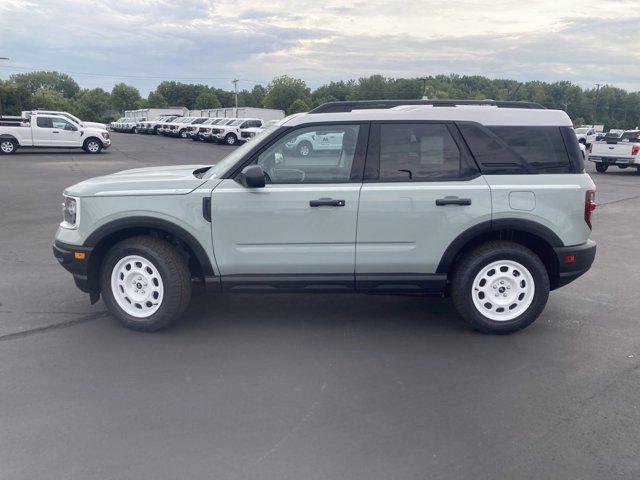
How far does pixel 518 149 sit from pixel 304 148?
1.83m

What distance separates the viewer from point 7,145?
2688cm

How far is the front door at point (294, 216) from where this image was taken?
17.2 ft

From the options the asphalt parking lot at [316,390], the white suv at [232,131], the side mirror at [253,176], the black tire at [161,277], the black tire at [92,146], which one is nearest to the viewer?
the asphalt parking lot at [316,390]

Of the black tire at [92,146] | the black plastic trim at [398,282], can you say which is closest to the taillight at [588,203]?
the black plastic trim at [398,282]

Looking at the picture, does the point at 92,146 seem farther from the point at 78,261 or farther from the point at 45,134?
the point at 78,261

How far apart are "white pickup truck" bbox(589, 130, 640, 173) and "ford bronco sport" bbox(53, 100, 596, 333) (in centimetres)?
2010

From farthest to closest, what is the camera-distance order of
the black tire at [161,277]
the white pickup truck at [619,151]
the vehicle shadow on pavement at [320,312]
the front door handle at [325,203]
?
the white pickup truck at [619,151], the vehicle shadow on pavement at [320,312], the black tire at [161,277], the front door handle at [325,203]

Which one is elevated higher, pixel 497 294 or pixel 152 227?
pixel 152 227

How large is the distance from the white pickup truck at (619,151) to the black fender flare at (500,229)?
20381mm

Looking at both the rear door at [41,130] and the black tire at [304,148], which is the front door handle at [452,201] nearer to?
the black tire at [304,148]

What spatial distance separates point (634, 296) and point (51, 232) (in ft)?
27.2

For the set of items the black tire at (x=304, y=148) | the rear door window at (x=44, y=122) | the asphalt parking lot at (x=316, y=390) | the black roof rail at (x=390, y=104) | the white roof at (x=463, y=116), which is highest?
the rear door window at (x=44, y=122)

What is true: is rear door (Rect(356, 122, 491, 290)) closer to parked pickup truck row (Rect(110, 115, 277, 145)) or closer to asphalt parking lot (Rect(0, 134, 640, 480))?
asphalt parking lot (Rect(0, 134, 640, 480))

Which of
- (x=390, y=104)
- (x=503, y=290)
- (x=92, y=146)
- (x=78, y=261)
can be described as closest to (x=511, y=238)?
(x=503, y=290)
